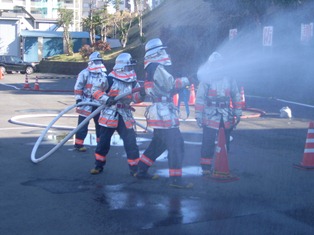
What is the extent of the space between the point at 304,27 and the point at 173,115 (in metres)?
17.2

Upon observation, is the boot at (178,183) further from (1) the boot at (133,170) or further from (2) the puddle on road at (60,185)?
(2) the puddle on road at (60,185)

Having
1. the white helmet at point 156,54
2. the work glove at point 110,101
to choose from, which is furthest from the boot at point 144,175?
the white helmet at point 156,54

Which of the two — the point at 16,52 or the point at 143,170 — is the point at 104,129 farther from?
the point at 16,52

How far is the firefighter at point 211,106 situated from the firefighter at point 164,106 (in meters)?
0.79

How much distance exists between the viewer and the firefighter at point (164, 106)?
7859 mm

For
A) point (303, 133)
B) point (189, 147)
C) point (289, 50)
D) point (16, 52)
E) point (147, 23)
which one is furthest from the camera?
point (16, 52)

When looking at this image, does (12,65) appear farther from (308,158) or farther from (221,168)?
(221,168)

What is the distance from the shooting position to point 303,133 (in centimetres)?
1360

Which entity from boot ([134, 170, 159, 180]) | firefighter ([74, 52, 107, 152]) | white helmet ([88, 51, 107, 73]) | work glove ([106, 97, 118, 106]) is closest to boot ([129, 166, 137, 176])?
boot ([134, 170, 159, 180])

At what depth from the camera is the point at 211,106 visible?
8719 millimetres

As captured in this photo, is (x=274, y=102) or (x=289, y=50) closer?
(x=274, y=102)

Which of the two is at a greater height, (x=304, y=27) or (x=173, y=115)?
(x=304, y=27)

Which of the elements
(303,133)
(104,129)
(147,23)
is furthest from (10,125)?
(147,23)

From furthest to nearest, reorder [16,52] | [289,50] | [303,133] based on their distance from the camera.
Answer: [16,52] → [289,50] → [303,133]
